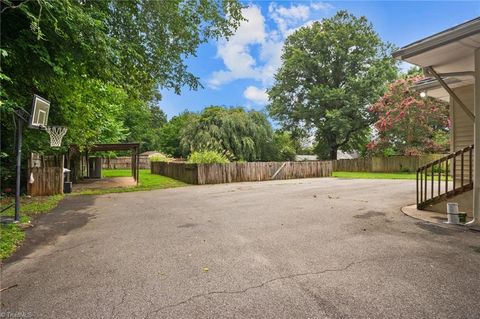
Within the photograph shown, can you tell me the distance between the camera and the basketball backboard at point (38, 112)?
19.1ft

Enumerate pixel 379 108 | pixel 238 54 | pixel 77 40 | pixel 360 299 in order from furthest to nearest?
pixel 379 108, pixel 238 54, pixel 77 40, pixel 360 299

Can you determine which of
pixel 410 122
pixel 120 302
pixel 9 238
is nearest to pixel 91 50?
pixel 9 238

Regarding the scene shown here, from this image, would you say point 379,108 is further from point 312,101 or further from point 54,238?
point 54,238

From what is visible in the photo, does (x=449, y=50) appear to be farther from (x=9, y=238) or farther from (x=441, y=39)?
(x=9, y=238)

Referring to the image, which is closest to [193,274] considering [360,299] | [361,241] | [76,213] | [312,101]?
[360,299]

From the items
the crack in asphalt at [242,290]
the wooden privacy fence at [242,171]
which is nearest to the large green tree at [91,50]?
the crack in asphalt at [242,290]

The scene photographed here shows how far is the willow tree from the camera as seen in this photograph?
23.3m

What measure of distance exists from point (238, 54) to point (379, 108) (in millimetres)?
13293

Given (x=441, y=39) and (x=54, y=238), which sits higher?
(x=441, y=39)

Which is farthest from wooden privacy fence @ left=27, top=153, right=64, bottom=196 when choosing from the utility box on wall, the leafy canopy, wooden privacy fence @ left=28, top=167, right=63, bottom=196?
the leafy canopy

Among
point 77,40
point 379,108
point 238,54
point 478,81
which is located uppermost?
point 238,54

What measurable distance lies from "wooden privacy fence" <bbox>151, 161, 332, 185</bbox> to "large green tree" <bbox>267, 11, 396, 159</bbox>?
8.32m

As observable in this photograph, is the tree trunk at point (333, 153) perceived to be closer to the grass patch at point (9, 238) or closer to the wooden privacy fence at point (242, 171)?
the wooden privacy fence at point (242, 171)

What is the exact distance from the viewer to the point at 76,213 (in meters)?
7.23
